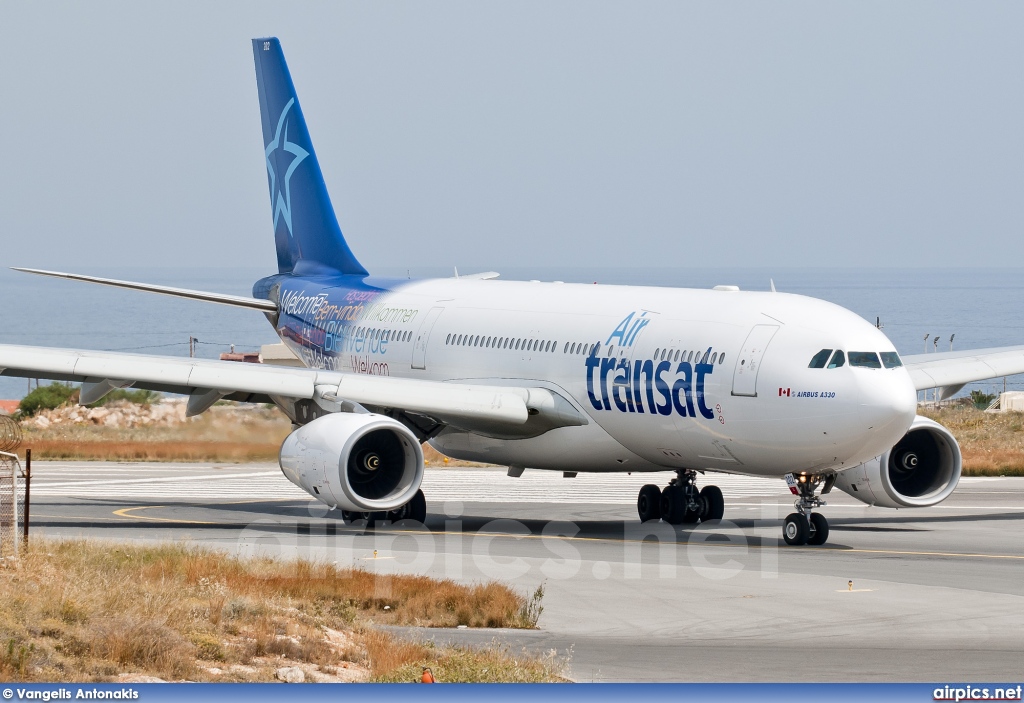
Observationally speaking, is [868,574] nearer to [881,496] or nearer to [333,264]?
[881,496]

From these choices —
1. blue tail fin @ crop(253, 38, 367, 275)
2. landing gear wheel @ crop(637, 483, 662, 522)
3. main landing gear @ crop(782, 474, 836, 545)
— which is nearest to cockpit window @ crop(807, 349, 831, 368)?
main landing gear @ crop(782, 474, 836, 545)

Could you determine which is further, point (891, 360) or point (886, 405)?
point (891, 360)

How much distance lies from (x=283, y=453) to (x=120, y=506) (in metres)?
7.94

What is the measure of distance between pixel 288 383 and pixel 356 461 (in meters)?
1.98

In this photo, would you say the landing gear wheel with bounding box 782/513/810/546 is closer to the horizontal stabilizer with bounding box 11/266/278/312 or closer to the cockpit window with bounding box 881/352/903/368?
the cockpit window with bounding box 881/352/903/368

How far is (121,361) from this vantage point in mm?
29156

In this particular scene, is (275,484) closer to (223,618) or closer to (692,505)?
(692,505)

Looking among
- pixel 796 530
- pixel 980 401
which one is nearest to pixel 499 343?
pixel 796 530

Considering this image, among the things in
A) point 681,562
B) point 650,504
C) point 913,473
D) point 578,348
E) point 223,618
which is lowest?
point 681,562

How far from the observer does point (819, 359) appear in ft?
80.5

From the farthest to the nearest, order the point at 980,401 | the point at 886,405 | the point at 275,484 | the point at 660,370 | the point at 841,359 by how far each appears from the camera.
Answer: the point at 980,401 → the point at 275,484 → the point at 660,370 → the point at 841,359 → the point at 886,405

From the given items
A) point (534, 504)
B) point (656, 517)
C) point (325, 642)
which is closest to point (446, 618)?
point (325, 642)

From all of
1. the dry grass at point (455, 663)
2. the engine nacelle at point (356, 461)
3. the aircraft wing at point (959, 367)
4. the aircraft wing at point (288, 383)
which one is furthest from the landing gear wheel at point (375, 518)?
the dry grass at point (455, 663)

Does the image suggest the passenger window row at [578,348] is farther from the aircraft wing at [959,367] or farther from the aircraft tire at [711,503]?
the aircraft wing at [959,367]
